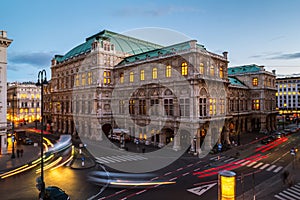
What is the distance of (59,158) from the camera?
36125 millimetres

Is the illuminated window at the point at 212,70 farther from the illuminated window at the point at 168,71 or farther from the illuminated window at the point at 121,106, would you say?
the illuminated window at the point at 121,106

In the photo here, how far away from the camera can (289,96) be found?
12219cm

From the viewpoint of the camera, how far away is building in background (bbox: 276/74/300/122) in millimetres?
119312

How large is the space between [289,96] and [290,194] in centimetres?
12186

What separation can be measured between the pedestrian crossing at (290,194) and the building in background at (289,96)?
112 metres

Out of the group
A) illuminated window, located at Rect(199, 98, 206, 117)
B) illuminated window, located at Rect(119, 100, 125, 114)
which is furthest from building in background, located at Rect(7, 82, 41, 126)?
illuminated window, located at Rect(199, 98, 206, 117)

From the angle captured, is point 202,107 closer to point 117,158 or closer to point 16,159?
point 117,158

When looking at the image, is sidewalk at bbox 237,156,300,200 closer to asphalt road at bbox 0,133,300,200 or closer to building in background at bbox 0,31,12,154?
asphalt road at bbox 0,133,300,200

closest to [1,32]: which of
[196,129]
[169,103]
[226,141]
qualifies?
[169,103]

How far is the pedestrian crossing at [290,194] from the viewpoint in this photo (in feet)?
65.2

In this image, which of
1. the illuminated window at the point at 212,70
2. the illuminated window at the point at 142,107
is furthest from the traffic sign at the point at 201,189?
the illuminated window at the point at 142,107

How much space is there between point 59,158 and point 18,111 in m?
78.8

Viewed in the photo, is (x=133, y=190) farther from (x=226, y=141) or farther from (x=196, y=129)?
(x=226, y=141)

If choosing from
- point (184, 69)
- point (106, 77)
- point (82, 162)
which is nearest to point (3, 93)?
point (82, 162)
